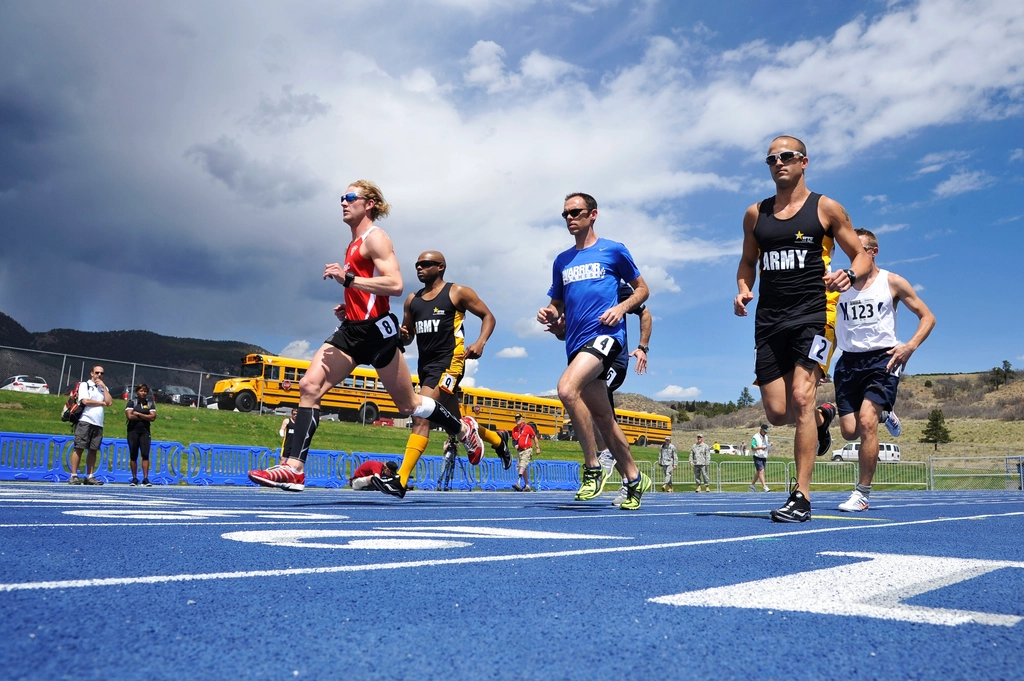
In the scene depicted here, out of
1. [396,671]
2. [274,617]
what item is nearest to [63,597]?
[274,617]

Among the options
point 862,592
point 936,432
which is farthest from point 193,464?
point 936,432

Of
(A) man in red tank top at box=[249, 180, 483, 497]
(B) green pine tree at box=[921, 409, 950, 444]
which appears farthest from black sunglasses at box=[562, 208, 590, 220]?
(B) green pine tree at box=[921, 409, 950, 444]

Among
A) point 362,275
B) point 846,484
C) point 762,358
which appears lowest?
point 846,484

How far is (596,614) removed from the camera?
5.68ft

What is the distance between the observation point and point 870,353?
752 centimetres

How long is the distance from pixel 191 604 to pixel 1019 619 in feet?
5.95

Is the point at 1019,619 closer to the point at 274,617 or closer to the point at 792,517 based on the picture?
the point at 274,617

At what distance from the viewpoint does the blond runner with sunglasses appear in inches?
207

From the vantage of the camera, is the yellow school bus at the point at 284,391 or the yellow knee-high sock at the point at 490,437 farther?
the yellow school bus at the point at 284,391

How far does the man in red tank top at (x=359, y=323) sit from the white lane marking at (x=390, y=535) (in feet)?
6.15

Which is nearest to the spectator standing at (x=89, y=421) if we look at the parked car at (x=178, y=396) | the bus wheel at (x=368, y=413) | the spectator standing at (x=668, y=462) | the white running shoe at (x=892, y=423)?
the white running shoe at (x=892, y=423)

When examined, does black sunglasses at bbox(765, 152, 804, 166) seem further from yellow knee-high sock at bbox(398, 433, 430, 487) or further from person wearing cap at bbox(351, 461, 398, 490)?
yellow knee-high sock at bbox(398, 433, 430, 487)

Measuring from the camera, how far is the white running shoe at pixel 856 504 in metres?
7.07

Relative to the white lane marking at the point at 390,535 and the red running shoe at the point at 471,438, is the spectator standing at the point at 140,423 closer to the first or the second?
the red running shoe at the point at 471,438
